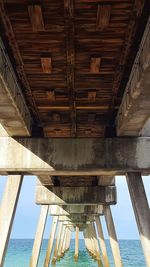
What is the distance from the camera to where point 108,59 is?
647 centimetres

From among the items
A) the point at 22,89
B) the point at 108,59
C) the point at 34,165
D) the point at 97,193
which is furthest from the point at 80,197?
the point at 108,59

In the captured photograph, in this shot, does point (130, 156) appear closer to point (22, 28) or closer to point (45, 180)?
point (22, 28)

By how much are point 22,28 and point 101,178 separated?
12140 millimetres

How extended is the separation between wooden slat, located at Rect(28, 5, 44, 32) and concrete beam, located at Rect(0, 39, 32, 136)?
0.83 meters

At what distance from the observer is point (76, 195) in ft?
66.1

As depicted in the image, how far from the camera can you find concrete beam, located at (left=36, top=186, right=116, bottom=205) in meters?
19.8

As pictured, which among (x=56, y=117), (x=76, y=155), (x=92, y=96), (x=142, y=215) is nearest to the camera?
(x=92, y=96)

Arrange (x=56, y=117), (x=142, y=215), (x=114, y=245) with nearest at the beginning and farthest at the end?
1. (x=56, y=117)
2. (x=142, y=215)
3. (x=114, y=245)

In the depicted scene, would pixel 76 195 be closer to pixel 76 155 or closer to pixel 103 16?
pixel 76 155

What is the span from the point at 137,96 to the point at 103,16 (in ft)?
7.12

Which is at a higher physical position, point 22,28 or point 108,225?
point 108,225

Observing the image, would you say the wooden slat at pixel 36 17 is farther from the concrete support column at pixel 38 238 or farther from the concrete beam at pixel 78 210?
the concrete beam at pixel 78 210

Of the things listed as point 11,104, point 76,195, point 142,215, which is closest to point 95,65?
point 11,104

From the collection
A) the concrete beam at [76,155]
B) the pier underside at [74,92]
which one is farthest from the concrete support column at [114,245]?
the concrete beam at [76,155]
